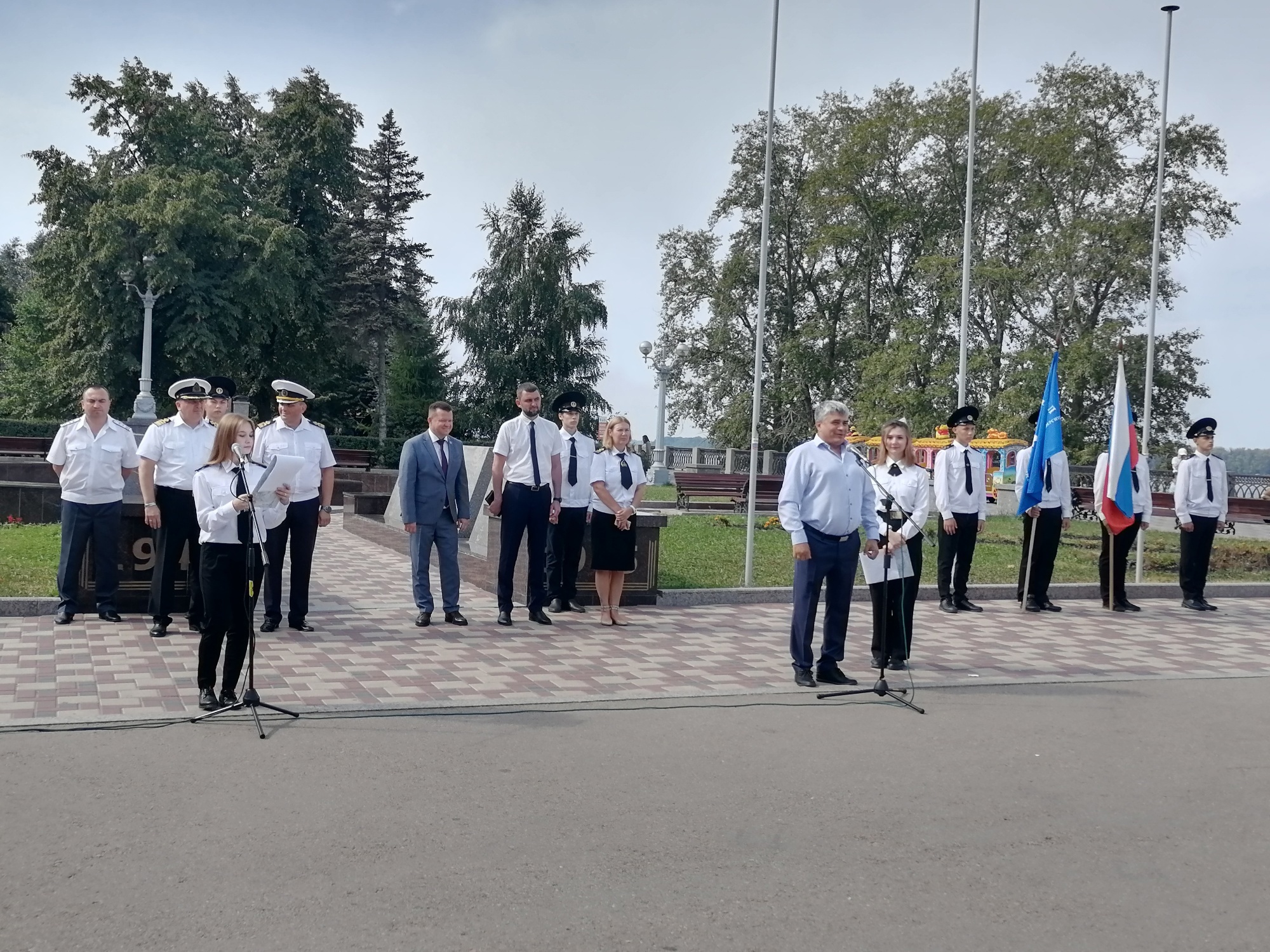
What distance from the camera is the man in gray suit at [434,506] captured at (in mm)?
10352

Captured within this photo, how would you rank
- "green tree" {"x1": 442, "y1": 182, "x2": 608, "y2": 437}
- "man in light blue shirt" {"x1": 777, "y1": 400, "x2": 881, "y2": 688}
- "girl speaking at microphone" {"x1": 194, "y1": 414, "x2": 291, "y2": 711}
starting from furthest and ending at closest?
1. "green tree" {"x1": 442, "y1": 182, "x2": 608, "y2": 437}
2. "man in light blue shirt" {"x1": 777, "y1": 400, "x2": 881, "y2": 688}
3. "girl speaking at microphone" {"x1": 194, "y1": 414, "x2": 291, "y2": 711}

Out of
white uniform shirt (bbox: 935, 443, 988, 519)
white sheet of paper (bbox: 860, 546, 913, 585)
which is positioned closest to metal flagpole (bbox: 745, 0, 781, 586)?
white uniform shirt (bbox: 935, 443, 988, 519)

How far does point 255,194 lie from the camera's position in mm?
54312

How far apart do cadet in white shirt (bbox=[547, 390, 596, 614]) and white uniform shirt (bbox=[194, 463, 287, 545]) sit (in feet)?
13.8

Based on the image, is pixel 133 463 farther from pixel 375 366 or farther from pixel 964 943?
pixel 375 366

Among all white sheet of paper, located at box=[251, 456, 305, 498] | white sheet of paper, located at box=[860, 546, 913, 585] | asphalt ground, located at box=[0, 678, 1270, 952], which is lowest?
asphalt ground, located at box=[0, 678, 1270, 952]

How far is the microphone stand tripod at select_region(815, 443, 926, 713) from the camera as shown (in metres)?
7.80

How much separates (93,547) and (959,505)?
7.80 meters

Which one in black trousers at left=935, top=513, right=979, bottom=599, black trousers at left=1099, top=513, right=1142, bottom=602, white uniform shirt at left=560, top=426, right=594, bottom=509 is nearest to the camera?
white uniform shirt at left=560, top=426, right=594, bottom=509

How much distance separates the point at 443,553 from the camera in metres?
10.4

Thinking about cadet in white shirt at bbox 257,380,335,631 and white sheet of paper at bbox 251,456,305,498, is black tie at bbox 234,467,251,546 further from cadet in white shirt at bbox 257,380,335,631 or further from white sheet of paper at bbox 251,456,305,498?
cadet in white shirt at bbox 257,380,335,631

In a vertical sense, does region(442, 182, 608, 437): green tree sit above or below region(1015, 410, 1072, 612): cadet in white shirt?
above

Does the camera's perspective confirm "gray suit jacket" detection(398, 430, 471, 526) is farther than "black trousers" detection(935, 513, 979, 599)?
No

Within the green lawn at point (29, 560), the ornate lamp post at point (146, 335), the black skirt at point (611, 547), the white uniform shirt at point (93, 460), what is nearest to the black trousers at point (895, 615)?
the black skirt at point (611, 547)
